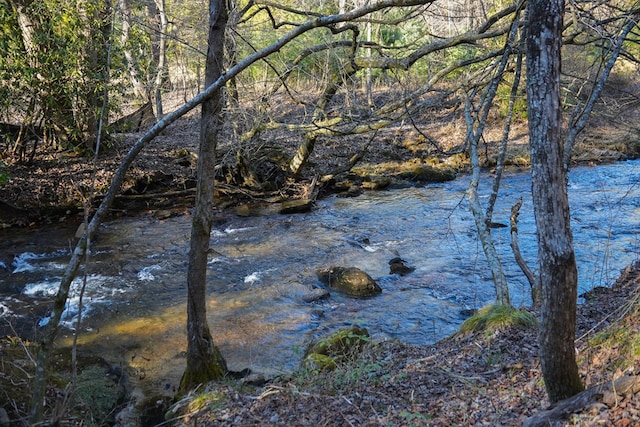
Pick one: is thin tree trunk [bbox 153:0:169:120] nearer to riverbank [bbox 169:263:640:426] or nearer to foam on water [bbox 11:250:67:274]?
foam on water [bbox 11:250:67:274]

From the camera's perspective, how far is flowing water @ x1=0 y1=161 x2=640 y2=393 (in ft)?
25.8

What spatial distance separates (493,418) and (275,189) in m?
13.0

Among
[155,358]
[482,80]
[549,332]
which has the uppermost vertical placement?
[482,80]

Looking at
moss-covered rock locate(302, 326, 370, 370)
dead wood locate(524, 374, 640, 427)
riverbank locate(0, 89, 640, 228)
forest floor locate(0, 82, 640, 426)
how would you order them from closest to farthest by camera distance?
1. dead wood locate(524, 374, 640, 427)
2. forest floor locate(0, 82, 640, 426)
3. moss-covered rock locate(302, 326, 370, 370)
4. riverbank locate(0, 89, 640, 228)

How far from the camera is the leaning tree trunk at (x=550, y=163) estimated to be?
9.50 ft

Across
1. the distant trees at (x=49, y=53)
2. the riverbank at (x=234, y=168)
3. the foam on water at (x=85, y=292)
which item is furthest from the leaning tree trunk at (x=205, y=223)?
the distant trees at (x=49, y=53)

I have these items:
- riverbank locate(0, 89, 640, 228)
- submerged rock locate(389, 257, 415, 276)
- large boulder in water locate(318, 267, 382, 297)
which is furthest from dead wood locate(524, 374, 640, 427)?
riverbank locate(0, 89, 640, 228)

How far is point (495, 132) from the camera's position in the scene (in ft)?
77.7

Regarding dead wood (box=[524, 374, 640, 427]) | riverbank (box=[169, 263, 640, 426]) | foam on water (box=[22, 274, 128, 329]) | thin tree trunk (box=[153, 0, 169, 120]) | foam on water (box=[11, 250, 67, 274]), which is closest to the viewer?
dead wood (box=[524, 374, 640, 427])

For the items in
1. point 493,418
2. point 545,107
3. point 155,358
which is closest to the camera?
point 545,107

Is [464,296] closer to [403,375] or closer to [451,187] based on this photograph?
[403,375]

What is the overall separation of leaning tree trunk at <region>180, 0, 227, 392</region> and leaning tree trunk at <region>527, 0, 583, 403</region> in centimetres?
332

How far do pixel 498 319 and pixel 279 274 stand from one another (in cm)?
549

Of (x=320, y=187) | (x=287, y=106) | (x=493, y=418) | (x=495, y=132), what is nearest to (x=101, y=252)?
(x=320, y=187)
